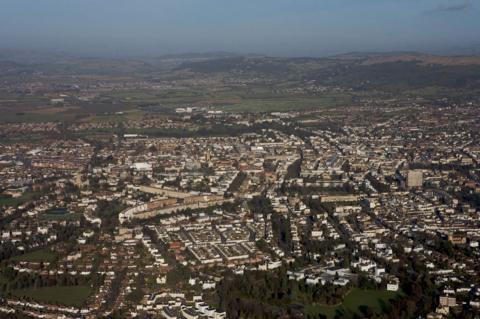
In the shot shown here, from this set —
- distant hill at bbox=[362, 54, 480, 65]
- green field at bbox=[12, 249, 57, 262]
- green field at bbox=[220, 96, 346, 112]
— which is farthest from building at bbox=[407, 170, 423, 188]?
distant hill at bbox=[362, 54, 480, 65]

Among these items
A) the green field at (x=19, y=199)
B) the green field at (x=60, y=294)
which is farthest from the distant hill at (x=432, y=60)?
the green field at (x=60, y=294)

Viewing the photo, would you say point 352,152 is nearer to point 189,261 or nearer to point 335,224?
point 335,224

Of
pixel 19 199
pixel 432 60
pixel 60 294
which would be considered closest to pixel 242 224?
pixel 60 294

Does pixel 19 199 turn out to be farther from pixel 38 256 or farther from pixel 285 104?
pixel 285 104

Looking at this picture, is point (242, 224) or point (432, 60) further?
point (432, 60)

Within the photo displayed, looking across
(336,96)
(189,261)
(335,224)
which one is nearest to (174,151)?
(335,224)

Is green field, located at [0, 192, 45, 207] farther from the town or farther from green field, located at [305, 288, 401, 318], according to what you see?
green field, located at [305, 288, 401, 318]
